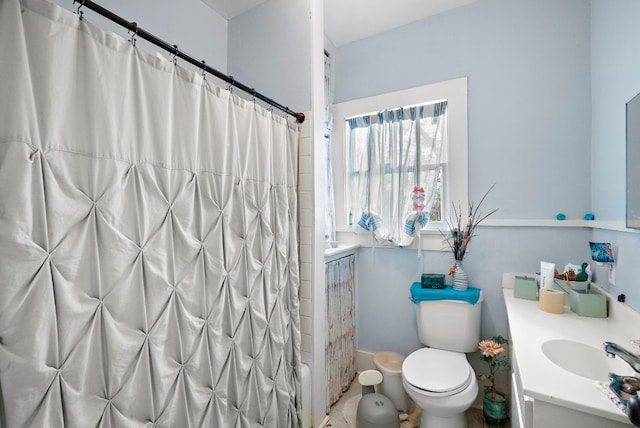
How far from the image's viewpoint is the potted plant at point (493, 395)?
5.49ft

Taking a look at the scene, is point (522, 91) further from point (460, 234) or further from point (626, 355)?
point (626, 355)

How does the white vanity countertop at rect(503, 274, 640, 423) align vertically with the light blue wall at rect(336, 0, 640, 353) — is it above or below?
below

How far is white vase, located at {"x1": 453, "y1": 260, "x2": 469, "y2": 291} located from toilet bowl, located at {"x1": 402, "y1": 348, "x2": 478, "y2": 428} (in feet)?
1.41

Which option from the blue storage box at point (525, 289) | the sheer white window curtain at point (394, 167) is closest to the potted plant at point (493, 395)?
the blue storage box at point (525, 289)

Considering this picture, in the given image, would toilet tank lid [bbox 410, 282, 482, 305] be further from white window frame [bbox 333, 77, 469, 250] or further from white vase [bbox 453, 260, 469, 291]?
white window frame [bbox 333, 77, 469, 250]

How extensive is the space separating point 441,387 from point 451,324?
1.64ft

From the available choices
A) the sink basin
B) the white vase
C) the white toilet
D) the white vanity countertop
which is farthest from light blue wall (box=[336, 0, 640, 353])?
the sink basin

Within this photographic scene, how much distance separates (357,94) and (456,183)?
110 centimetres

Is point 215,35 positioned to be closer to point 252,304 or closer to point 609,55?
point 252,304

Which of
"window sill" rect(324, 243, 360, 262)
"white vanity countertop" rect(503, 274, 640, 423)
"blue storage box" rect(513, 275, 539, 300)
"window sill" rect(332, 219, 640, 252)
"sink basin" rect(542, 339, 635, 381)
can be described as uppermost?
"window sill" rect(332, 219, 640, 252)

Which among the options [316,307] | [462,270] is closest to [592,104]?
[462,270]

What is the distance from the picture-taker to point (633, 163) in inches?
45.9

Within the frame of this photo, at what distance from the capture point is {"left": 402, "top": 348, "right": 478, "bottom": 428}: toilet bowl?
1.45 meters

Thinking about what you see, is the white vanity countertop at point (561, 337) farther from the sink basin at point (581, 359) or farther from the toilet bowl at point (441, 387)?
the toilet bowl at point (441, 387)
